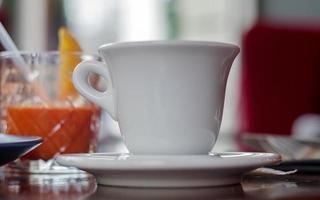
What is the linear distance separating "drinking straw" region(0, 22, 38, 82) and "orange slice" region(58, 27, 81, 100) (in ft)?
0.13

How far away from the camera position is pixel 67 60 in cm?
73

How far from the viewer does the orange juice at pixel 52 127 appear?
2.22ft

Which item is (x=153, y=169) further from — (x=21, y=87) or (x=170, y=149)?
(x=21, y=87)

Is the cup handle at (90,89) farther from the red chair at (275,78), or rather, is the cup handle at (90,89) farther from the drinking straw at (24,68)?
the red chair at (275,78)

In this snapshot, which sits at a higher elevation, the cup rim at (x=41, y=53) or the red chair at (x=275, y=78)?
the cup rim at (x=41, y=53)

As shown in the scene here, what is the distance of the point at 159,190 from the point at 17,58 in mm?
332

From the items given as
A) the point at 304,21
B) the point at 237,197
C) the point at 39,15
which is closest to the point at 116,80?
the point at 237,197

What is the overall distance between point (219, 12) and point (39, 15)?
1.14 meters

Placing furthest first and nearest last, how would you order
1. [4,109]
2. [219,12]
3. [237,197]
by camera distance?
[219,12] → [4,109] → [237,197]

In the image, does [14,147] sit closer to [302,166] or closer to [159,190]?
[159,190]

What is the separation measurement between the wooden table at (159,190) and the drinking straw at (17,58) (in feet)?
0.60

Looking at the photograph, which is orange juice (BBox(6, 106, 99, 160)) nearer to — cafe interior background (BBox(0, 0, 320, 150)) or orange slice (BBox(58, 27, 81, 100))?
orange slice (BBox(58, 27, 81, 100))

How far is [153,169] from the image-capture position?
1.46 feet

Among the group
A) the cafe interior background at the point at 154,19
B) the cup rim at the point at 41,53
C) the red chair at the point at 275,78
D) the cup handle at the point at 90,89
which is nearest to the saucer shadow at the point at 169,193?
the cup handle at the point at 90,89
